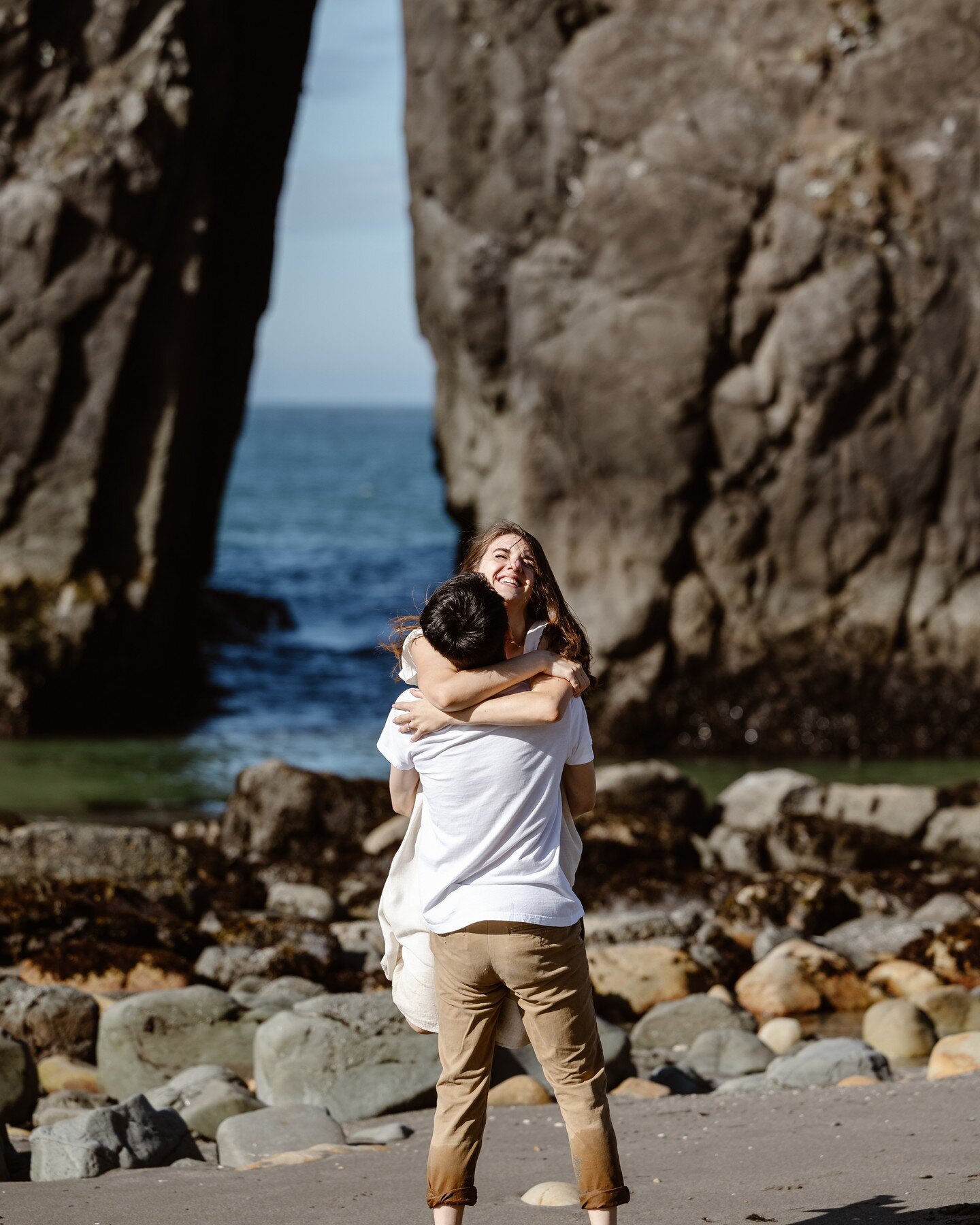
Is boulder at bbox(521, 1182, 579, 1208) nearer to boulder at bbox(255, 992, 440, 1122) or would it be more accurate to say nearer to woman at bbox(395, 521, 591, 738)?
woman at bbox(395, 521, 591, 738)

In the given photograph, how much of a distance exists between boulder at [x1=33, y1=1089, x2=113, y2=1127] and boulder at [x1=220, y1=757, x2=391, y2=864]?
15.4 feet

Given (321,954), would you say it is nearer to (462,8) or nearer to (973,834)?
(973,834)

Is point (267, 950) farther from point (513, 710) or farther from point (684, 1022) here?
point (513, 710)

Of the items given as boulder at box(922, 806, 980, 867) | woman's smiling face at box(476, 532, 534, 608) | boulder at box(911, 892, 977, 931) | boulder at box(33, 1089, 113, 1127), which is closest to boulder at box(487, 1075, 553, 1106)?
boulder at box(33, 1089, 113, 1127)

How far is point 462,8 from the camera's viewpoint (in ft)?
51.7

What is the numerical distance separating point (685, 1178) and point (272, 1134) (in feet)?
5.15

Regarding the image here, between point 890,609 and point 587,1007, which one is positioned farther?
point 890,609

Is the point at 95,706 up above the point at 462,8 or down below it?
below

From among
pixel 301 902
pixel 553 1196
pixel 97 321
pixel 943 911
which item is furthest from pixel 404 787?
pixel 97 321

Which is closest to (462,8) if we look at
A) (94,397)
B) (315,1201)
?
(94,397)

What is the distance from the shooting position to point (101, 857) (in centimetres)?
948

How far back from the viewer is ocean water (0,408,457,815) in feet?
44.7

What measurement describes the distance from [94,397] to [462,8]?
5.98 meters

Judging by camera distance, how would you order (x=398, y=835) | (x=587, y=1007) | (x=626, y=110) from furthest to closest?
(x=626, y=110), (x=398, y=835), (x=587, y=1007)
